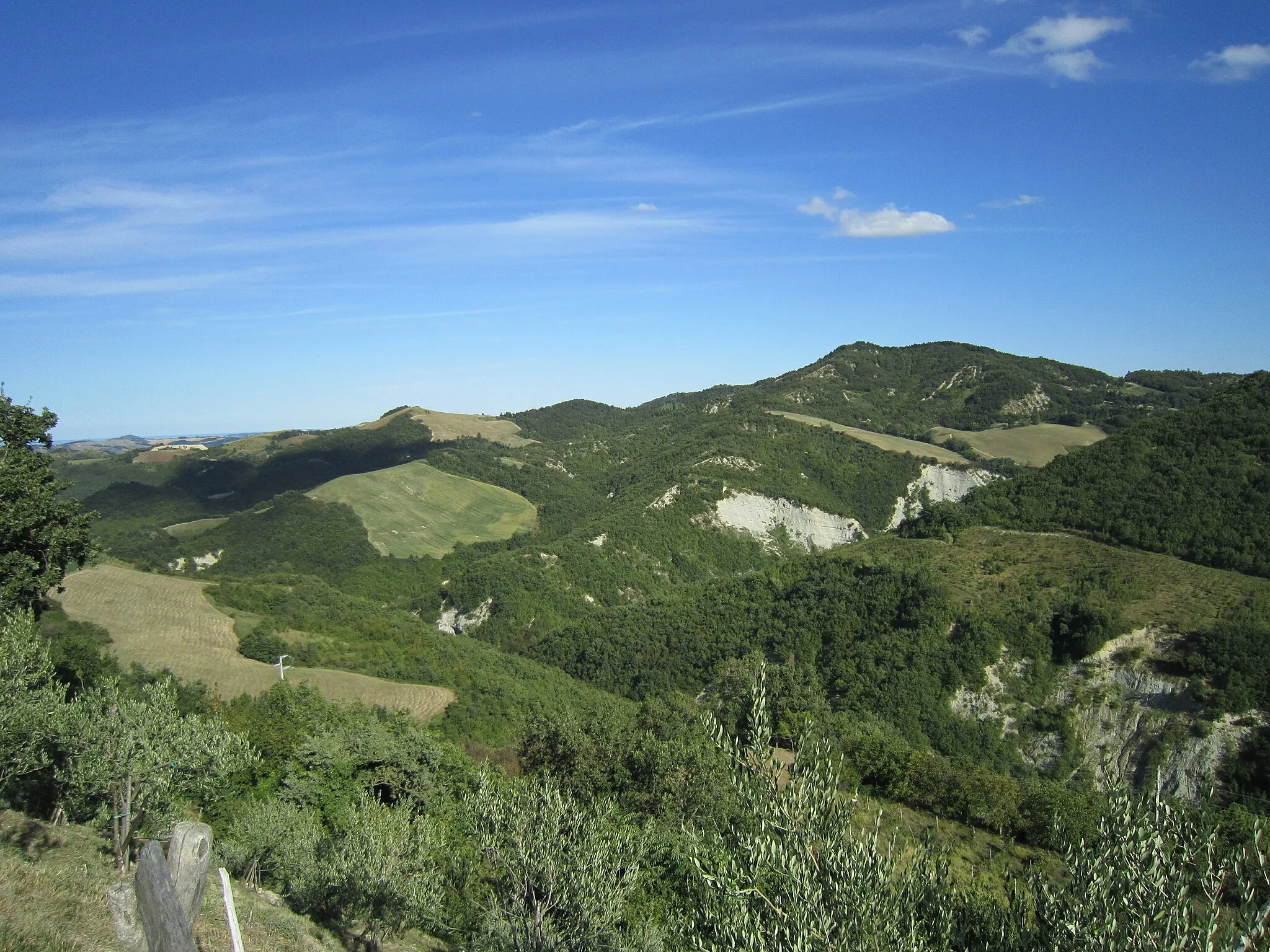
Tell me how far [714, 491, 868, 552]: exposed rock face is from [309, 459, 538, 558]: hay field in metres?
45.2

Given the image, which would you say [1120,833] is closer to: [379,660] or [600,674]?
[379,660]

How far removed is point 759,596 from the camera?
8275 centimetres

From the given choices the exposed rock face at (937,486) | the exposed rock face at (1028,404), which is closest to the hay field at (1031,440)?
the exposed rock face at (937,486)

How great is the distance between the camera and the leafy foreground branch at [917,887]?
7.61 m

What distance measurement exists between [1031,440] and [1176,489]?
93.2m

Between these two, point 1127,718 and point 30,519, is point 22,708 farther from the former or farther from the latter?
point 1127,718

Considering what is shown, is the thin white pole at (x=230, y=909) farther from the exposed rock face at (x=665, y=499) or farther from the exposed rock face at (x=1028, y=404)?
the exposed rock face at (x=1028, y=404)

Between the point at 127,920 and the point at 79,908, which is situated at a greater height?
the point at 127,920

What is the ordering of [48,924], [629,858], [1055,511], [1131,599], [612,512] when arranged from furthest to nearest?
[612,512] < [1055,511] < [1131,599] < [629,858] < [48,924]

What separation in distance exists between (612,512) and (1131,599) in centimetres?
9150

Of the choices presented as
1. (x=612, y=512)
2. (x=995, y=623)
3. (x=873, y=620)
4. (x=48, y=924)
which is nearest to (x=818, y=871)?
(x=48, y=924)

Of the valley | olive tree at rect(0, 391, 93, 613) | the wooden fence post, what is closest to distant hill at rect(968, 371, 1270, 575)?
the valley

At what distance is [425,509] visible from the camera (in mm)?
141125

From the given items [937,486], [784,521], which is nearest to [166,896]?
[784,521]
